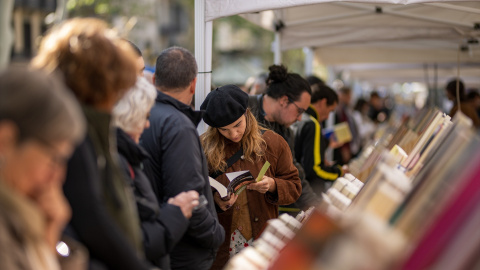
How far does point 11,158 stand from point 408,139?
294cm

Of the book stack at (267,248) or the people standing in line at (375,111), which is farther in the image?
the people standing in line at (375,111)

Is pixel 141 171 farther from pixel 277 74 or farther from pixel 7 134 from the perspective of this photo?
pixel 277 74

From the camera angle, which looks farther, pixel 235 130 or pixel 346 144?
pixel 346 144

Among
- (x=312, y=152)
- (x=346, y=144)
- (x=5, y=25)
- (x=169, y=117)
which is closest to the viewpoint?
(x=169, y=117)

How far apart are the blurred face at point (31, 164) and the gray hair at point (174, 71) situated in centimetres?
152

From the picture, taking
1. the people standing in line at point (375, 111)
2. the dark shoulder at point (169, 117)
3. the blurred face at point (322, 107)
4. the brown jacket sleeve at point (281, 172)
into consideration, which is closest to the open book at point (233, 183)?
the brown jacket sleeve at point (281, 172)

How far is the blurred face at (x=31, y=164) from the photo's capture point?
5.03 ft

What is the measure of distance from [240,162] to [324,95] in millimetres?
2575

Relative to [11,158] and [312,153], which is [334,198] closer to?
[11,158]

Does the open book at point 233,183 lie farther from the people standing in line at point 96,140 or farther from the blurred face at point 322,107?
the blurred face at point 322,107

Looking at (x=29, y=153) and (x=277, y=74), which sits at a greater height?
(x=29, y=153)

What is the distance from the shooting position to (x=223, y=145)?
12.2 ft

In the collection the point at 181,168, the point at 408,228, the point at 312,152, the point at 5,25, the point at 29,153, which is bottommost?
the point at 312,152

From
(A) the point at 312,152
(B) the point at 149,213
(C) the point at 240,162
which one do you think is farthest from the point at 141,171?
(A) the point at 312,152
